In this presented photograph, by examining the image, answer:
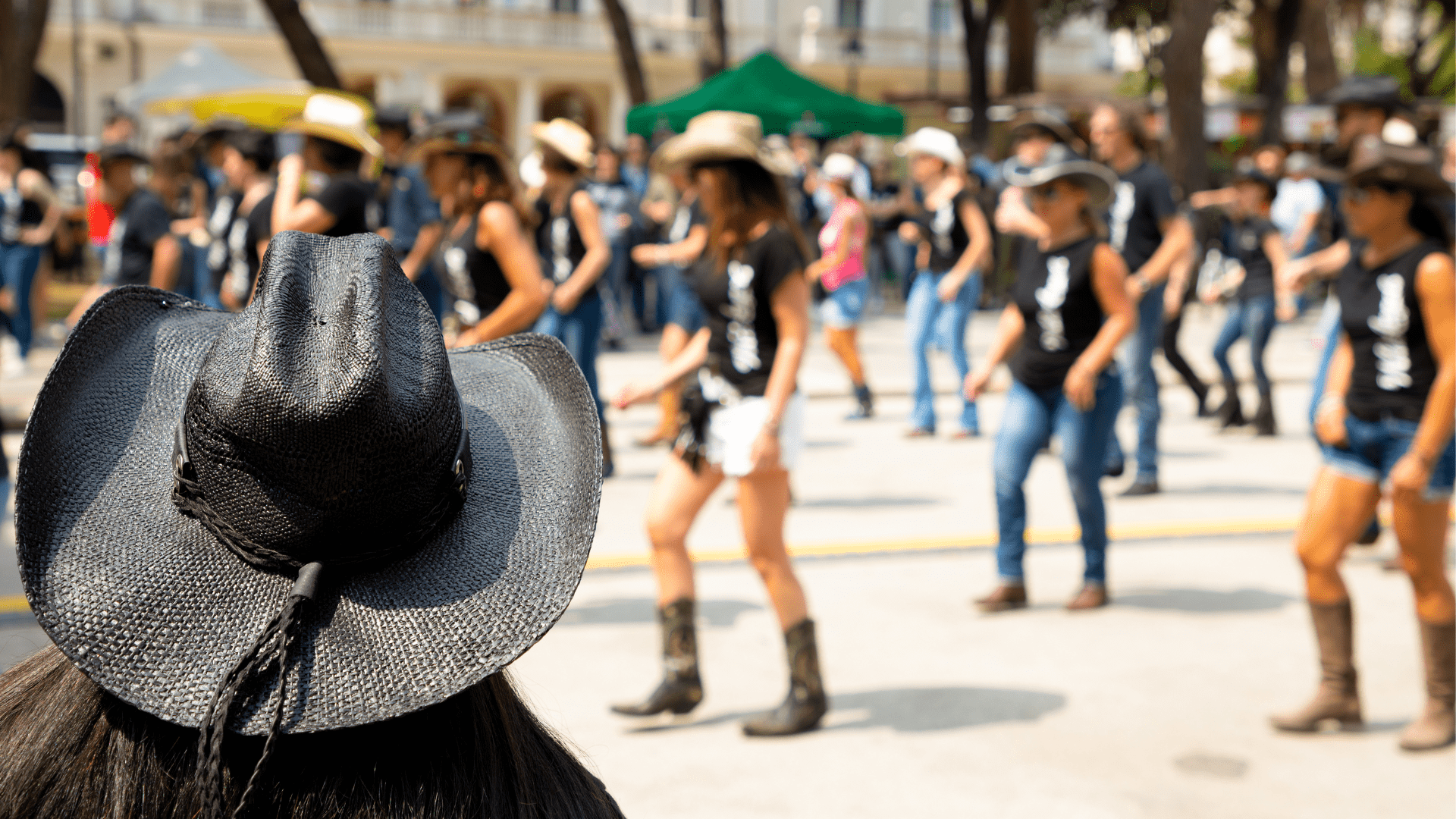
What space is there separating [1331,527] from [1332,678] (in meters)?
0.52

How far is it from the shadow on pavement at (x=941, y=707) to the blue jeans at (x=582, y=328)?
11.3ft

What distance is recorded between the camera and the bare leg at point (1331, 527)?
433cm

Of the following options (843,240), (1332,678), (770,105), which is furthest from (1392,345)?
(770,105)

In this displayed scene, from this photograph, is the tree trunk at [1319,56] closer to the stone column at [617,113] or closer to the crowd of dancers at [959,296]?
the stone column at [617,113]

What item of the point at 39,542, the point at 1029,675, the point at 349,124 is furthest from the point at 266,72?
the point at 39,542

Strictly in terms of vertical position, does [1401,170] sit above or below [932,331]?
above

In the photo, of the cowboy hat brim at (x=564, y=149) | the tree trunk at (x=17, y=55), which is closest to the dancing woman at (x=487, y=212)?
the cowboy hat brim at (x=564, y=149)

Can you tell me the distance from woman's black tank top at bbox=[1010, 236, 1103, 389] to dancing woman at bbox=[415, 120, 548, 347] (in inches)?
84.4

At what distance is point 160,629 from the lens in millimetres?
1188

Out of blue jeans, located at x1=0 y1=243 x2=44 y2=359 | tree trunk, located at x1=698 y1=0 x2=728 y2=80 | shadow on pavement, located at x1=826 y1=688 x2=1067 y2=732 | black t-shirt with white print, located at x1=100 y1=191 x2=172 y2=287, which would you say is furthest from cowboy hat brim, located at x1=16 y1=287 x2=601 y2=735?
tree trunk, located at x1=698 y1=0 x2=728 y2=80

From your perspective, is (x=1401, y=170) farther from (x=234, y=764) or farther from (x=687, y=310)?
(x=687, y=310)

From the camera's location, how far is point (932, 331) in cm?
1034

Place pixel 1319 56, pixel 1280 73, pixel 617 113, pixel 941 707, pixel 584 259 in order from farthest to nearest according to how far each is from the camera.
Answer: pixel 617 113
pixel 1319 56
pixel 1280 73
pixel 584 259
pixel 941 707

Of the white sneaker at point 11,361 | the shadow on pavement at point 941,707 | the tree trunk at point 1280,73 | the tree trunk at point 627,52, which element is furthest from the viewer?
the tree trunk at point 1280,73
